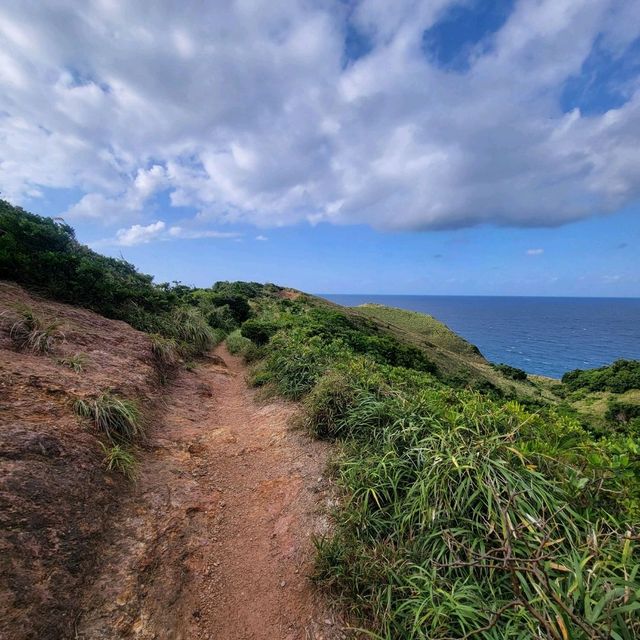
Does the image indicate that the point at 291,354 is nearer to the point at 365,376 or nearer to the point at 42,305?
the point at 365,376

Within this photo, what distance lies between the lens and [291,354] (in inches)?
346

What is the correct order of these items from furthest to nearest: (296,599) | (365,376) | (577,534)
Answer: (365,376), (296,599), (577,534)

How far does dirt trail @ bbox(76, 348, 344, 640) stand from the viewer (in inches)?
117

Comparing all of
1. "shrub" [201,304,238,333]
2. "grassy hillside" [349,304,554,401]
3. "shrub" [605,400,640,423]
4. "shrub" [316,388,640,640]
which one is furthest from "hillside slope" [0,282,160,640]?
"grassy hillside" [349,304,554,401]

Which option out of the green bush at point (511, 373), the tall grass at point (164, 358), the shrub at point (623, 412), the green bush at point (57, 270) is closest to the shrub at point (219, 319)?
the green bush at point (57, 270)

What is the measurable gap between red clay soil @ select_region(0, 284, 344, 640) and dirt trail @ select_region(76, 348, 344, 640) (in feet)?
0.04

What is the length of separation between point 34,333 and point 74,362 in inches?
37.8

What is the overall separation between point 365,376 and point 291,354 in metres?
2.75

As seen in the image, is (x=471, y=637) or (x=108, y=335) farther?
(x=108, y=335)

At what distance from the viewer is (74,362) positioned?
18.8 ft

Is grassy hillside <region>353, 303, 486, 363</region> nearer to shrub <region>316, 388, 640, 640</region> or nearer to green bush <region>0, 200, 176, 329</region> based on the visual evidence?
green bush <region>0, 200, 176, 329</region>

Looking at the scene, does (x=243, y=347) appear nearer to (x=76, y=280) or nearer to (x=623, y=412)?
(x=76, y=280)

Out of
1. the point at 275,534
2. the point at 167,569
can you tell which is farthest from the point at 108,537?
the point at 275,534

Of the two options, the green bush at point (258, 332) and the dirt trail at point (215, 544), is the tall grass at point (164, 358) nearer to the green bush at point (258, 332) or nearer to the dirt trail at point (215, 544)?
the dirt trail at point (215, 544)
